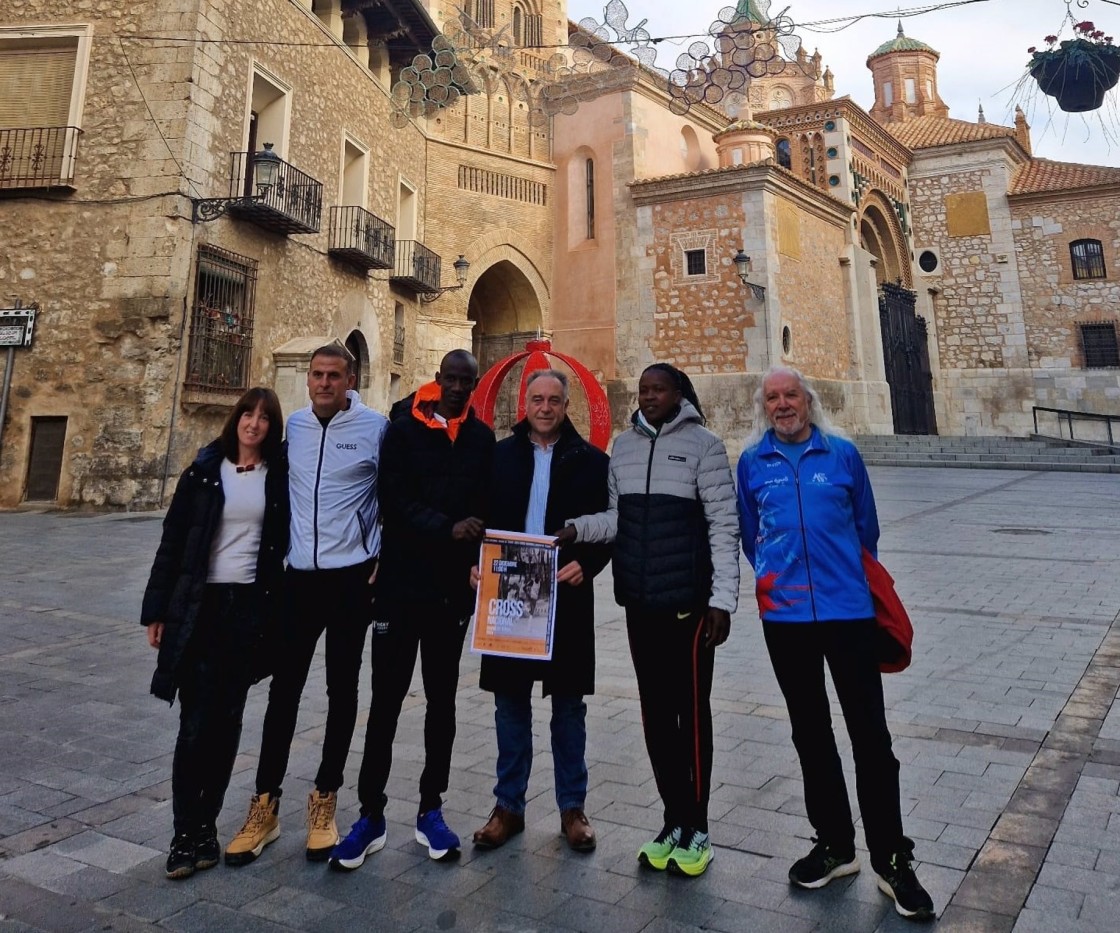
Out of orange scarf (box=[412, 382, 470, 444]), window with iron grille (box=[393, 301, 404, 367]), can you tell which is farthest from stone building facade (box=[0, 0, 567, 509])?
orange scarf (box=[412, 382, 470, 444])

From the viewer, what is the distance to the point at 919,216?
2847 centimetres

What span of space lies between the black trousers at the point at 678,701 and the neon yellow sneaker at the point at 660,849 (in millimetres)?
34

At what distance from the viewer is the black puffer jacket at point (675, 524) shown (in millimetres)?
2598

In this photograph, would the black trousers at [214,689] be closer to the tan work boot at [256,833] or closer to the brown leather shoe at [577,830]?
the tan work boot at [256,833]

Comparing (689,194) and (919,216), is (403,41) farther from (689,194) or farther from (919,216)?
(919,216)

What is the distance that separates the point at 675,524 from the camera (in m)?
2.65

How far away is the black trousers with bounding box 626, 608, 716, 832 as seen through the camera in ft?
8.56

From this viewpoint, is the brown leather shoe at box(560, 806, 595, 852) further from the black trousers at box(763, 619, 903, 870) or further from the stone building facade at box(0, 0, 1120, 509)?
the stone building facade at box(0, 0, 1120, 509)

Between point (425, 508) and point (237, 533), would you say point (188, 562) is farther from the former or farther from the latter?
point (425, 508)

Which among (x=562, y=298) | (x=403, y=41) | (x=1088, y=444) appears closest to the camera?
(x=403, y=41)

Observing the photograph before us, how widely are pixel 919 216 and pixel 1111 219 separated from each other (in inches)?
238

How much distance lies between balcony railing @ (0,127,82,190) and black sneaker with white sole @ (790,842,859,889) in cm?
1399

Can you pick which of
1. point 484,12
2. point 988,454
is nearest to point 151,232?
point 484,12

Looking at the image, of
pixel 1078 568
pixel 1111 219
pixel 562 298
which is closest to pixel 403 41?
pixel 562 298
